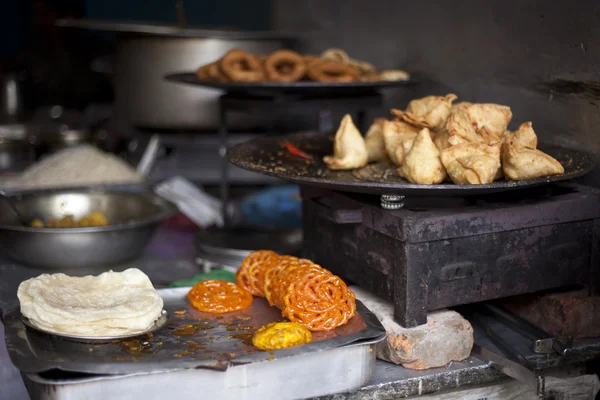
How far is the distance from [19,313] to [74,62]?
8037mm

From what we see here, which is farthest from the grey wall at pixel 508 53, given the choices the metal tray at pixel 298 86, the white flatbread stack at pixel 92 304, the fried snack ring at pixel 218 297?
the white flatbread stack at pixel 92 304

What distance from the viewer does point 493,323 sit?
2.83 meters

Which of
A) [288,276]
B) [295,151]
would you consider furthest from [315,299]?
[295,151]

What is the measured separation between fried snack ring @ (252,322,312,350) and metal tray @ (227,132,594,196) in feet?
1.49

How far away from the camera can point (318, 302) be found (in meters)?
2.25

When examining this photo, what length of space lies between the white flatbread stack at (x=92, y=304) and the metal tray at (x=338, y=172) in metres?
0.57

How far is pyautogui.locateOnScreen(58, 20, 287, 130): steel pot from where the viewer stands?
453 centimetres

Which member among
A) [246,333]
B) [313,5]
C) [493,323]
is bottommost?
[493,323]

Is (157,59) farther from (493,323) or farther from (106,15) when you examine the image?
(106,15)

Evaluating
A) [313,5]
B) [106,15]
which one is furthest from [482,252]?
[106,15]

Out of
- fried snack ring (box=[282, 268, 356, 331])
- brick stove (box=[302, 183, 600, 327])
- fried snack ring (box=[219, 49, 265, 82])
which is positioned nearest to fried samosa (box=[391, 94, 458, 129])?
brick stove (box=[302, 183, 600, 327])

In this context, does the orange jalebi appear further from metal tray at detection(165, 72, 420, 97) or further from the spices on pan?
metal tray at detection(165, 72, 420, 97)

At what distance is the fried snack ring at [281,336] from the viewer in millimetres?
2092

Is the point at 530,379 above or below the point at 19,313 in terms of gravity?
below
